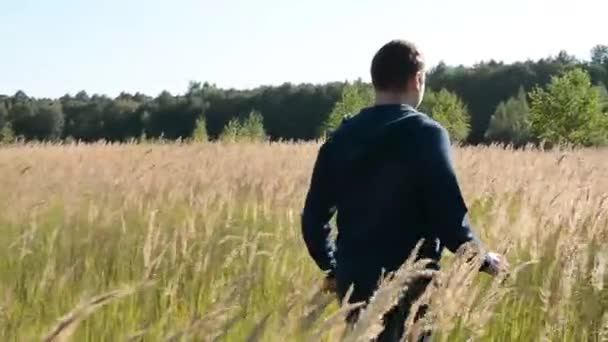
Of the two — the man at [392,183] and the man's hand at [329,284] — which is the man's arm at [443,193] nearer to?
the man at [392,183]

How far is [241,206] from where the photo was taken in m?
6.36

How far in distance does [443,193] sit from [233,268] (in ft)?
7.99

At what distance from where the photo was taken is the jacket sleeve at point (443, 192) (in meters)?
2.77

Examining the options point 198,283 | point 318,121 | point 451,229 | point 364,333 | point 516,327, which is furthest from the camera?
point 318,121

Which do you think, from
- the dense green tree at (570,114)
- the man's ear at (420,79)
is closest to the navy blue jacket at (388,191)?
the man's ear at (420,79)

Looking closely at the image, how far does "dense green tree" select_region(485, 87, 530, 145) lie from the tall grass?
144 feet

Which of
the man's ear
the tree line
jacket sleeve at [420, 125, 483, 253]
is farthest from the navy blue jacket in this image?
the tree line

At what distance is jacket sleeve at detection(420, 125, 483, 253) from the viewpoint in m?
2.77

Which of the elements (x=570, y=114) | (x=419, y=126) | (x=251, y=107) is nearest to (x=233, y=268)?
(x=419, y=126)

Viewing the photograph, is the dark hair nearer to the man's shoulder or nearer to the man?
the man

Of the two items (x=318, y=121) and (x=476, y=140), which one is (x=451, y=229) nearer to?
(x=476, y=140)

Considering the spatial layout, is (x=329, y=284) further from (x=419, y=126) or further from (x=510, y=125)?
(x=510, y=125)

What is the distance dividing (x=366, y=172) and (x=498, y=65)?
245 feet

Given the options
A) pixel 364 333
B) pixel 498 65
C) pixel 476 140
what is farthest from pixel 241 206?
pixel 498 65
